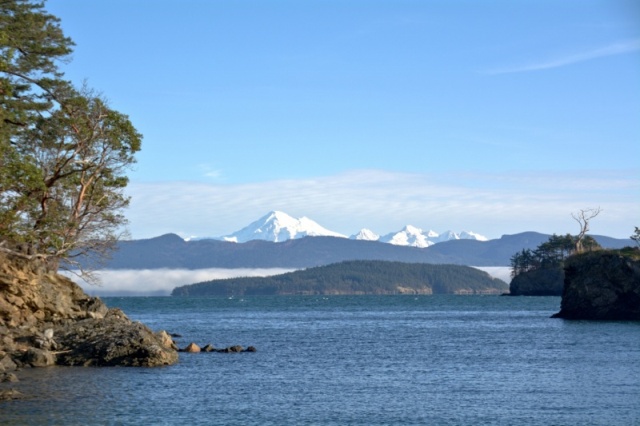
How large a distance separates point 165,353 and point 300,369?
31.6 ft

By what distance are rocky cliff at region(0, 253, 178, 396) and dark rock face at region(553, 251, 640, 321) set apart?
60.0 metres

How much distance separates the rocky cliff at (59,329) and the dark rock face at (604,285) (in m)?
60.0

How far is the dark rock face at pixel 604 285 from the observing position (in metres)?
104

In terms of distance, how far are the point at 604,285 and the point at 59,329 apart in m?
70.9

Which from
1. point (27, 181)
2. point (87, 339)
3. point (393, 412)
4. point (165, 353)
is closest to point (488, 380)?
point (393, 412)

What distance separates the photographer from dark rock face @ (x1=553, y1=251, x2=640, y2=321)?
10406 centimetres

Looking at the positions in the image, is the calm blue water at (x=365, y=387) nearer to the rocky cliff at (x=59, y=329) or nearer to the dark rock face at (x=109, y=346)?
the dark rock face at (x=109, y=346)

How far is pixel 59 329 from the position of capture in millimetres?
61438

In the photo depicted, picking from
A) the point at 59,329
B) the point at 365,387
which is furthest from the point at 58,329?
the point at 365,387

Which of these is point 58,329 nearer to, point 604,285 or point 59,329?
point 59,329

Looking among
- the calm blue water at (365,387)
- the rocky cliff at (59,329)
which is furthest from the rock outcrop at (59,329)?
the calm blue water at (365,387)

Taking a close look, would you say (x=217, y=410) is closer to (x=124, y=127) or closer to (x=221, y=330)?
(x=124, y=127)

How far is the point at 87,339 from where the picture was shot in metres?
59.3

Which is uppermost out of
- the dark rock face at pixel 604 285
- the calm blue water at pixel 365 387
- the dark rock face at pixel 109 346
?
the dark rock face at pixel 604 285
